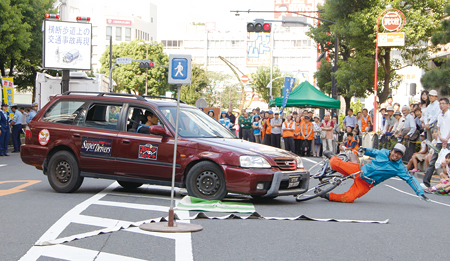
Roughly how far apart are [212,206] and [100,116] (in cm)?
296

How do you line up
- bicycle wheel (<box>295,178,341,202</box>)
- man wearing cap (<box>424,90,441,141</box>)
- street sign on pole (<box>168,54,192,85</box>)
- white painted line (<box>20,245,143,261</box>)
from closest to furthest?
white painted line (<box>20,245,143,261</box>) < street sign on pole (<box>168,54,192,85</box>) < bicycle wheel (<box>295,178,341,202</box>) < man wearing cap (<box>424,90,441,141</box>)

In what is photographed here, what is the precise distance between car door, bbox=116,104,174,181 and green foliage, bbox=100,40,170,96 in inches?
2764

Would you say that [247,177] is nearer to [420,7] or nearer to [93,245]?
[93,245]

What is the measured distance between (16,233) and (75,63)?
27423mm

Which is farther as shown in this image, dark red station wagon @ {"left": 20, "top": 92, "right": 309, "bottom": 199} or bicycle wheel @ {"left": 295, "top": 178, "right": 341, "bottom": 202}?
bicycle wheel @ {"left": 295, "top": 178, "right": 341, "bottom": 202}

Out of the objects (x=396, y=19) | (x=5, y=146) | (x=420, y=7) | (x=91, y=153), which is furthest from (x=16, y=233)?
(x=420, y=7)

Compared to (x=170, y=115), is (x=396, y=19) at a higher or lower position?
higher

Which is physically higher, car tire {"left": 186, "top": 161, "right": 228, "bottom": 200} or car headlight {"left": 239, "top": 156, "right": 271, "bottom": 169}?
car headlight {"left": 239, "top": 156, "right": 271, "bottom": 169}

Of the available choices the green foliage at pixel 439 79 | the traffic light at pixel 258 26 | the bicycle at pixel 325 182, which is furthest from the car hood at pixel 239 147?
the traffic light at pixel 258 26

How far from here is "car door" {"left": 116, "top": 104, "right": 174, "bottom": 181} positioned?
9531 millimetres

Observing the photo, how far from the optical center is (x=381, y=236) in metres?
7.02

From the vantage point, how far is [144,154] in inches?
382

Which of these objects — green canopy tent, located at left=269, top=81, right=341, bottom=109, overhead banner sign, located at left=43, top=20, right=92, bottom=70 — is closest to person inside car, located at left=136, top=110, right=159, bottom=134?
green canopy tent, located at left=269, top=81, right=341, bottom=109

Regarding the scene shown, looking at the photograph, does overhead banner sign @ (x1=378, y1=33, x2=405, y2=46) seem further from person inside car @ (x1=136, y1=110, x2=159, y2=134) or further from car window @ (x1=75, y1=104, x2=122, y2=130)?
car window @ (x1=75, y1=104, x2=122, y2=130)
